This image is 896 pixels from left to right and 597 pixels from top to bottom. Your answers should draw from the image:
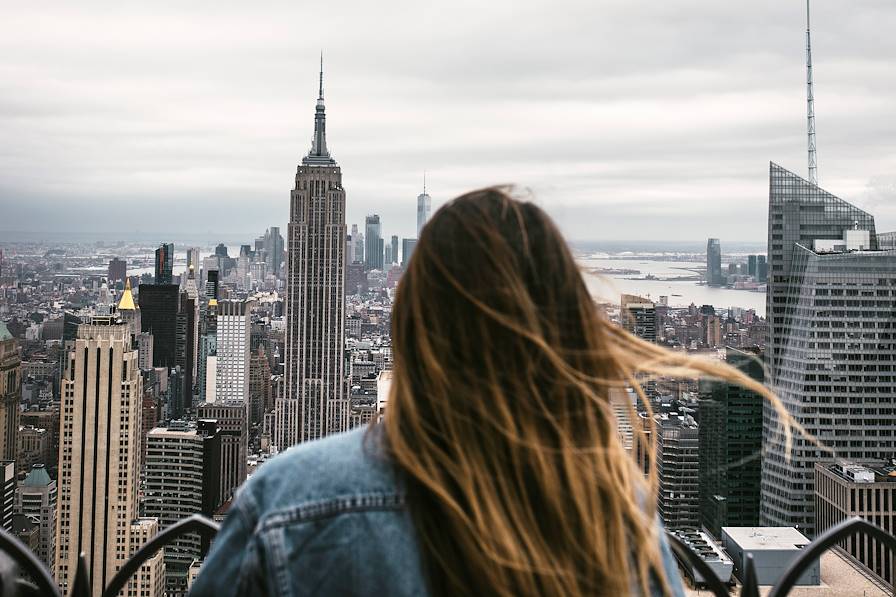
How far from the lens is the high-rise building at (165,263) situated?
2873 cm

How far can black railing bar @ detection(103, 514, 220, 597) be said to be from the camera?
42.9 inches

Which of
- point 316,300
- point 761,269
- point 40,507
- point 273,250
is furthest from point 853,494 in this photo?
point 316,300

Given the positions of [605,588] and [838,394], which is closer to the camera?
[605,588]

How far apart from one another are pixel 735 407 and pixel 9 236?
13193 millimetres

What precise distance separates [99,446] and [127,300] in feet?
23.0

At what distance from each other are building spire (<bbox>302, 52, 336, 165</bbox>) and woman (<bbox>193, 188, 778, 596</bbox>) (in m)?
50.9

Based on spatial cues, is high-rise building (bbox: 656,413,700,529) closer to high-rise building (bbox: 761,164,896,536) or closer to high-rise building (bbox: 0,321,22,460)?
high-rise building (bbox: 761,164,896,536)

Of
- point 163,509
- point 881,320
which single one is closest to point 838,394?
point 881,320

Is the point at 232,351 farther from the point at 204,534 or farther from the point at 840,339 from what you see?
the point at 204,534

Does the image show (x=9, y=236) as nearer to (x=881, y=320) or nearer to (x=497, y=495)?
(x=881, y=320)

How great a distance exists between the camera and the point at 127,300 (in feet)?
82.4

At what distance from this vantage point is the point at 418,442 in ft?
2.05

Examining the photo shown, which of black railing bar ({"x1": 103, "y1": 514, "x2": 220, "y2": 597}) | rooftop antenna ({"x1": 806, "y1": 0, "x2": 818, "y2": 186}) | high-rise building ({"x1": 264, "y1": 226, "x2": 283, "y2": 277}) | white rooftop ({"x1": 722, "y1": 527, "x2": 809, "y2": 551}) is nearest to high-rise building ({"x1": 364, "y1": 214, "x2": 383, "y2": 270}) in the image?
high-rise building ({"x1": 264, "y1": 226, "x2": 283, "y2": 277})

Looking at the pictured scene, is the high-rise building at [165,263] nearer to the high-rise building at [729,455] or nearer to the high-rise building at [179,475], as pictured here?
the high-rise building at [179,475]
